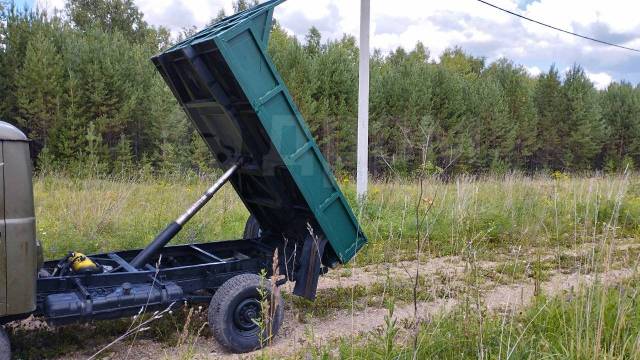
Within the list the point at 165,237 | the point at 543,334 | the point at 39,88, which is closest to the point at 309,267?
the point at 165,237

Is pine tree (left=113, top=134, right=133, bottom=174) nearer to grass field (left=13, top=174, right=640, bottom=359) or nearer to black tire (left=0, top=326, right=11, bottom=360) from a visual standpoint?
grass field (left=13, top=174, right=640, bottom=359)

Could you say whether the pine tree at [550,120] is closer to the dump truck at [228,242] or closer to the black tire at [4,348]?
the dump truck at [228,242]

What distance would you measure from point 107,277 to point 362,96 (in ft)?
21.5

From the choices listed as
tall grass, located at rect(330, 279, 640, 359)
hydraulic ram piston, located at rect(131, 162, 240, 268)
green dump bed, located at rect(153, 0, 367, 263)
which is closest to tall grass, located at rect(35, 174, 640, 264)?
green dump bed, located at rect(153, 0, 367, 263)

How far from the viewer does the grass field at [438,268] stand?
3.59 metres

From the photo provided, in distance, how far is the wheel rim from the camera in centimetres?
461

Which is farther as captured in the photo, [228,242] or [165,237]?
[228,242]

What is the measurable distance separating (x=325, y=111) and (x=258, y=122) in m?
21.0

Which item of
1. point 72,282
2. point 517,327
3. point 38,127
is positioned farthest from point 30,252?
point 38,127

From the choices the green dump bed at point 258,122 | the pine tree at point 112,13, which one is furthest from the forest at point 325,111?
the pine tree at point 112,13

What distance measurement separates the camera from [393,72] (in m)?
30.0

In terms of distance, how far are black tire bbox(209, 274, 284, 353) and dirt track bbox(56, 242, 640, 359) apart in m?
0.12

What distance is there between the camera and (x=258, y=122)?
466 centimetres

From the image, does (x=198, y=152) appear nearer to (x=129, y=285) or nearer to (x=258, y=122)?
(x=258, y=122)
